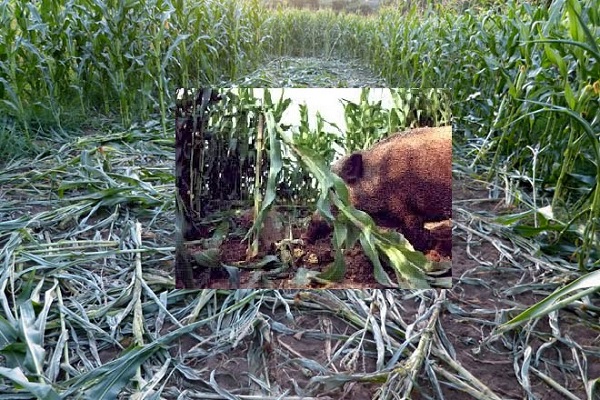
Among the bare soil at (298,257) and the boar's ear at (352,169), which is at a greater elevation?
the boar's ear at (352,169)

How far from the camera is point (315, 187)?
74 centimetres

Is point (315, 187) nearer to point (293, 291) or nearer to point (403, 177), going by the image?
point (403, 177)

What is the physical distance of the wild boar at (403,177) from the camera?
72 cm

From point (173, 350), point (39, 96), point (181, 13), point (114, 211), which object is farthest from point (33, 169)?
point (181, 13)

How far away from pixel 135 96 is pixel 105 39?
27 centimetres

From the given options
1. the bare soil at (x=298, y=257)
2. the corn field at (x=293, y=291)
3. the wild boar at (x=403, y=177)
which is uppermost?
the wild boar at (x=403, y=177)

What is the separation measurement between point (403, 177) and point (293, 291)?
0.41 m

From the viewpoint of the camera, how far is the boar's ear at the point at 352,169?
0.72 meters

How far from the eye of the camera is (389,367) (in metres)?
0.86

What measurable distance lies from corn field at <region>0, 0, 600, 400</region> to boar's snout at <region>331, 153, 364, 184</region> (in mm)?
18

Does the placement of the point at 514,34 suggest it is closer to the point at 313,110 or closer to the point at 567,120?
the point at 567,120

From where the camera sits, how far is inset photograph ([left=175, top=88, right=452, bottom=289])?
72 centimetres

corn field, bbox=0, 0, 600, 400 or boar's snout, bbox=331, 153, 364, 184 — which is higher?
boar's snout, bbox=331, 153, 364, 184

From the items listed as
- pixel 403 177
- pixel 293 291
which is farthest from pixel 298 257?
pixel 293 291
